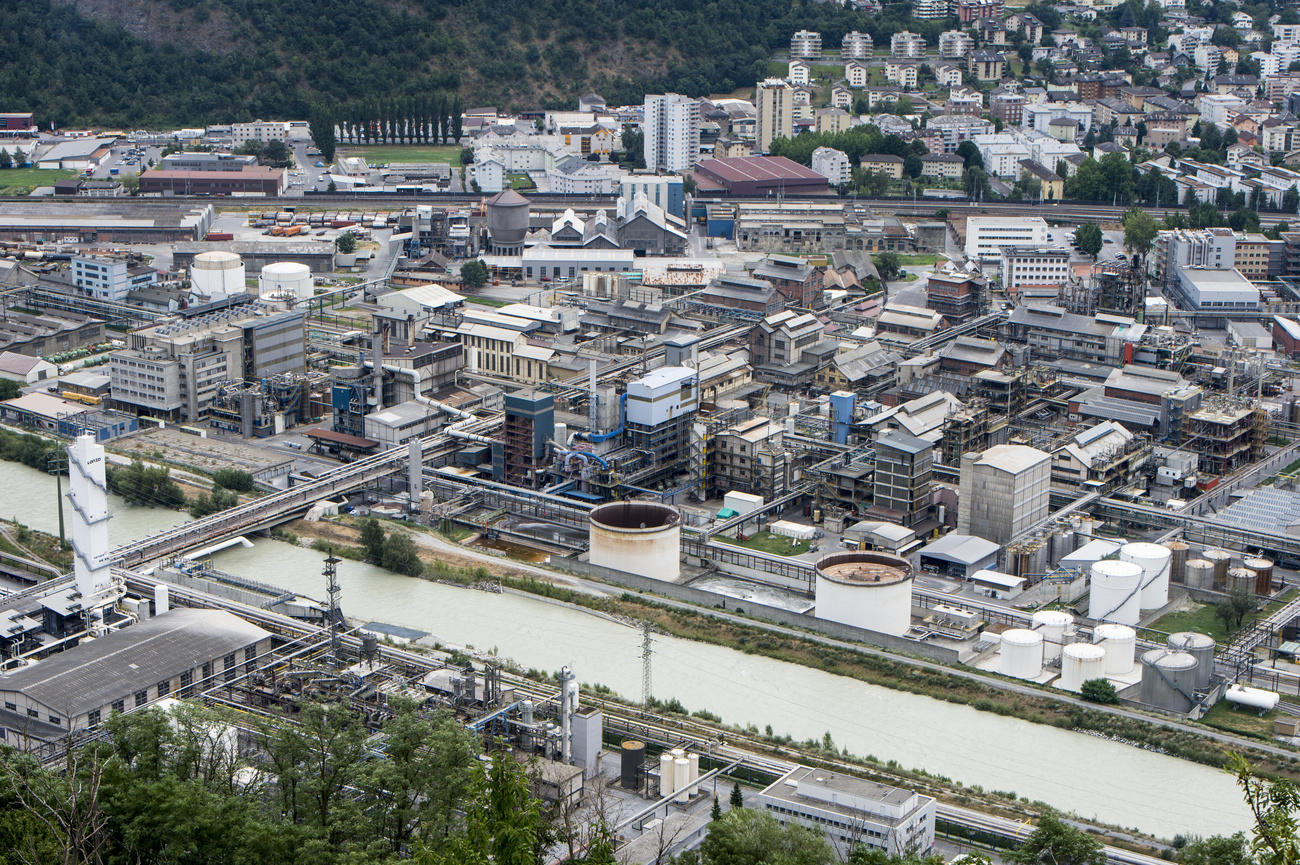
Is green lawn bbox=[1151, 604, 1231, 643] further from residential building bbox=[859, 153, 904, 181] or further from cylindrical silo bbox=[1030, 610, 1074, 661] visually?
residential building bbox=[859, 153, 904, 181]

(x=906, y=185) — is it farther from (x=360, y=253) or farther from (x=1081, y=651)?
(x=1081, y=651)

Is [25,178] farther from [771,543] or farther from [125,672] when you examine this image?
[125,672]

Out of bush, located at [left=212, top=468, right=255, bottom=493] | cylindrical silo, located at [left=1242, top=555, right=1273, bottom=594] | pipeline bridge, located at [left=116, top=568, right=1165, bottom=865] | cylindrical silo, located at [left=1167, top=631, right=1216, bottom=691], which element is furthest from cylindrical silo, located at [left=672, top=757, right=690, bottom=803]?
bush, located at [left=212, top=468, right=255, bottom=493]

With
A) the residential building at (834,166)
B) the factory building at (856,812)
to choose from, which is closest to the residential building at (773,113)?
the residential building at (834,166)

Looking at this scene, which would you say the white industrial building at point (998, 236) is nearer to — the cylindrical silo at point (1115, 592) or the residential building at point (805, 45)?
the cylindrical silo at point (1115, 592)

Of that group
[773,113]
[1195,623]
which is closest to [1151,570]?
[1195,623]

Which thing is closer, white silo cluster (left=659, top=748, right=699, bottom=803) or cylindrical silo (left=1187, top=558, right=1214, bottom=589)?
white silo cluster (left=659, top=748, right=699, bottom=803)
